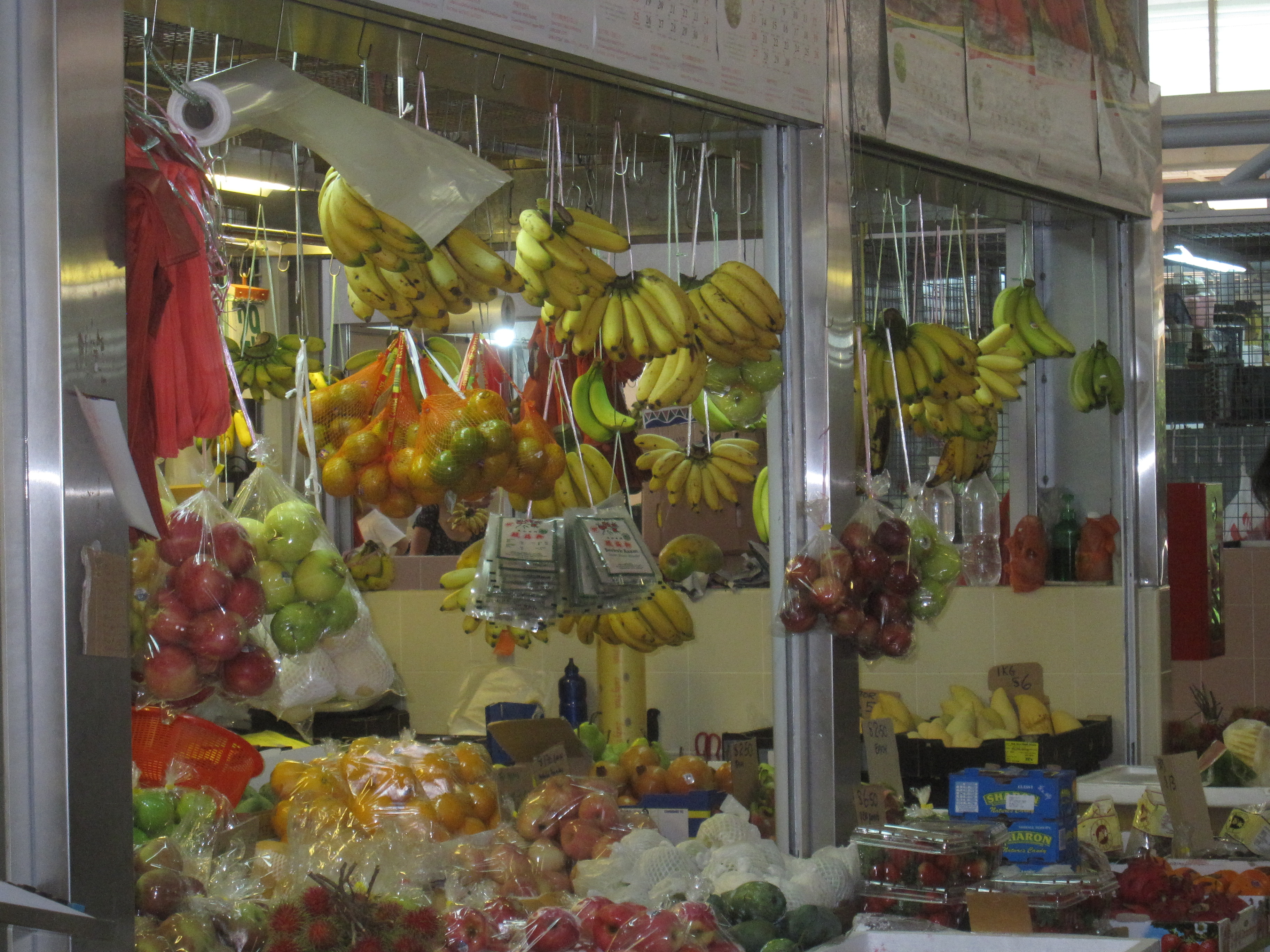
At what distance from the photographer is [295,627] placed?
2227 mm

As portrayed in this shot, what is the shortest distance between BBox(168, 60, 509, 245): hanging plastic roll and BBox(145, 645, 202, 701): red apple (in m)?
0.87

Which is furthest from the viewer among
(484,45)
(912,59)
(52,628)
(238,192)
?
(238,192)

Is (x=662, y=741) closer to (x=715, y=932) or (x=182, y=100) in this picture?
(x=715, y=932)

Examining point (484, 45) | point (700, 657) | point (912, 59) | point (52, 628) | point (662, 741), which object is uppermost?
point (912, 59)

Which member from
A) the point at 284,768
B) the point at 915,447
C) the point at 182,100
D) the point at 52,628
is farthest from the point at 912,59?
the point at 915,447

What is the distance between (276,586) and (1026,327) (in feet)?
9.69

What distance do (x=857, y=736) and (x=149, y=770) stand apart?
165cm

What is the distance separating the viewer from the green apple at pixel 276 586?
7.27 feet

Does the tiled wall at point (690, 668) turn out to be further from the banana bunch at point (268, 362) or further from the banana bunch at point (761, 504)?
the banana bunch at point (268, 362)

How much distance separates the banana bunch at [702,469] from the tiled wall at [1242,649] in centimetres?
409

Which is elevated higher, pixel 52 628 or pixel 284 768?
pixel 52 628

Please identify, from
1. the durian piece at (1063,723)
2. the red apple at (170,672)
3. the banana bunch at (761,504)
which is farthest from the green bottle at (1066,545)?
the red apple at (170,672)

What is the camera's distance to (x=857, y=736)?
334 centimetres

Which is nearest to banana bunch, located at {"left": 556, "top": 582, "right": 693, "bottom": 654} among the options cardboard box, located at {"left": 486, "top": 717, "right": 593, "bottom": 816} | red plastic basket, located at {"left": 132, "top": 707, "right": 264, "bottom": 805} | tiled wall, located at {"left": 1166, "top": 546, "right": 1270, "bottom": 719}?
cardboard box, located at {"left": 486, "top": 717, "right": 593, "bottom": 816}
